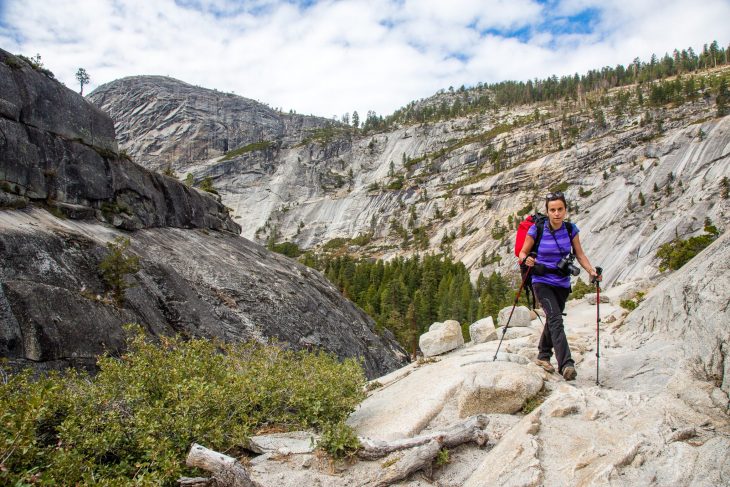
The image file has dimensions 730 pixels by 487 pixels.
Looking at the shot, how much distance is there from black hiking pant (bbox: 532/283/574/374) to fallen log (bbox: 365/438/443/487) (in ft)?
11.4

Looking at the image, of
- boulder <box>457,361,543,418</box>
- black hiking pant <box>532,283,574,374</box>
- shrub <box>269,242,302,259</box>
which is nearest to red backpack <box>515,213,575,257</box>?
black hiking pant <box>532,283,574,374</box>

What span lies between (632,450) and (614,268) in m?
72.4

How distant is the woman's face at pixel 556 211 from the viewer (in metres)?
7.68

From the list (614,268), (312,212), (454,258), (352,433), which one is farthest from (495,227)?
(352,433)

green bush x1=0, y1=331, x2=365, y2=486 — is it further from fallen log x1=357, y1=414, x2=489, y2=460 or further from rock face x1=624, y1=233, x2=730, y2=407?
rock face x1=624, y1=233, x2=730, y2=407

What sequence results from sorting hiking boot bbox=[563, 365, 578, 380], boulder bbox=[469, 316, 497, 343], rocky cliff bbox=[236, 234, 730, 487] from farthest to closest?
boulder bbox=[469, 316, 497, 343]
hiking boot bbox=[563, 365, 578, 380]
rocky cliff bbox=[236, 234, 730, 487]

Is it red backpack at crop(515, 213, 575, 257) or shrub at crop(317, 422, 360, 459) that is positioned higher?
red backpack at crop(515, 213, 575, 257)

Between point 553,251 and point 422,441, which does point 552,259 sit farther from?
point 422,441

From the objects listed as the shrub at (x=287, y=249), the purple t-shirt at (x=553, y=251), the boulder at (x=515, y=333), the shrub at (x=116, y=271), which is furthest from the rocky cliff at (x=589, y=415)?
the shrub at (x=287, y=249)

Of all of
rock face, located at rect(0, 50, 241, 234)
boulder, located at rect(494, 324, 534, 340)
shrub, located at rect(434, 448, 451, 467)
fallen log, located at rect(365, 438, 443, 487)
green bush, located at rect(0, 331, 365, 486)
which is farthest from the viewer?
rock face, located at rect(0, 50, 241, 234)

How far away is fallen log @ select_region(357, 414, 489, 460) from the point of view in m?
5.11

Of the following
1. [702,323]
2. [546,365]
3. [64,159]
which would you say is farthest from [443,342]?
[64,159]

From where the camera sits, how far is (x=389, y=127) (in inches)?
7657

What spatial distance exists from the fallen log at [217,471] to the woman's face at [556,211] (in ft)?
20.7
